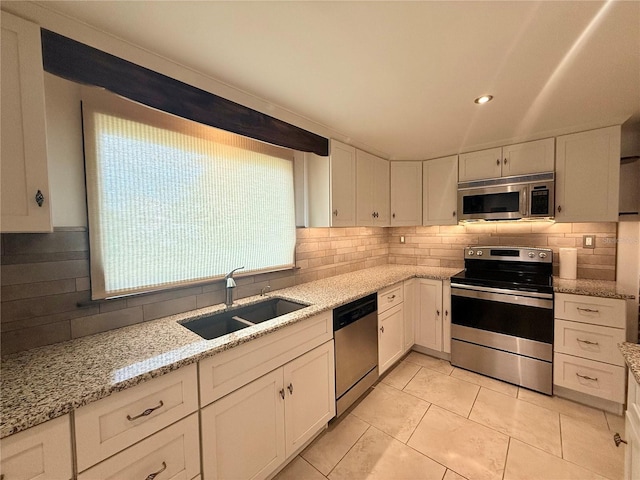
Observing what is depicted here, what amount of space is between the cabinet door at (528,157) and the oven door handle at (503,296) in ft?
3.87

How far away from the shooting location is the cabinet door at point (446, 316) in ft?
8.87

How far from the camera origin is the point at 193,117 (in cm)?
146

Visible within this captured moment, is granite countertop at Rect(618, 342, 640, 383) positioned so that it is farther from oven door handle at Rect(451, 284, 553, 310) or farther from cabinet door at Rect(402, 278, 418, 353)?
cabinet door at Rect(402, 278, 418, 353)

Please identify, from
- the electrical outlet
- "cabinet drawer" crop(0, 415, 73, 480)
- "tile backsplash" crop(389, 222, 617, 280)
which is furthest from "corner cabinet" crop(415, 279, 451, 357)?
"cabinet drawer" crop(0, 415, 73, 480)

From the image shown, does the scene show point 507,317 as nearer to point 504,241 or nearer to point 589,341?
point 589,341

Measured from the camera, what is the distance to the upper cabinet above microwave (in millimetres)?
2406

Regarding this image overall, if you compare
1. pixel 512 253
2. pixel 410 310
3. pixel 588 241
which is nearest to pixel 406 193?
pixel 512 253

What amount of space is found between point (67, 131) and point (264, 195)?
3.83 feet

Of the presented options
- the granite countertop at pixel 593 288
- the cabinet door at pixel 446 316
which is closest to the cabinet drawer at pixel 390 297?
the cabinet door at pixel 446 316

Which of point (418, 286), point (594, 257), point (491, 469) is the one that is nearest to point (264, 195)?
point (418, 286)

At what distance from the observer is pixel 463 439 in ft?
5.83

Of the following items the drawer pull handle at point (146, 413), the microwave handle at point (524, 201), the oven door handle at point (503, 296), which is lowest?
the drawer pull handle at point (146, 413)

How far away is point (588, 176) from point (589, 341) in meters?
1.38

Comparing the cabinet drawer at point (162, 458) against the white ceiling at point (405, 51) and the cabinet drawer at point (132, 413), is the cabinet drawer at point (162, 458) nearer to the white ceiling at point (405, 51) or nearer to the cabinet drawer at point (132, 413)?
the cabinet drawer at point (132, 413)
